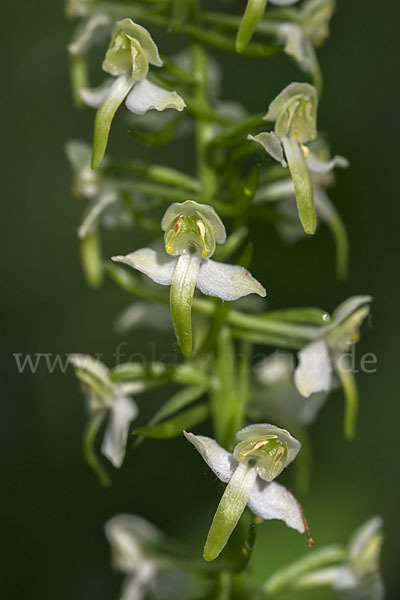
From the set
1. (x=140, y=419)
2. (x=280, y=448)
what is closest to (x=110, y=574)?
(x=140, y=419)

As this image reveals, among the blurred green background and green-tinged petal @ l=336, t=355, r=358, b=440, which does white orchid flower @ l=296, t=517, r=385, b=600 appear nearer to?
green-tinged petal @ l=336, t=355, r=358, b=440

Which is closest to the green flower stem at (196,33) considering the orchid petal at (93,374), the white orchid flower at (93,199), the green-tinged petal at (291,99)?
the green-tinged petal at (291,99)

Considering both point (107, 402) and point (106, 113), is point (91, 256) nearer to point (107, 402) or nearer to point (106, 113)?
point (107, 402)

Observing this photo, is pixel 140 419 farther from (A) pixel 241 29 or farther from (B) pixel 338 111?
(A) pixel 241 29

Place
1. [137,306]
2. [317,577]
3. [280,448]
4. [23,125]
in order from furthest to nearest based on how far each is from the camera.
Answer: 1. [23,125]
2. [137,306]
3. [317,577]
4. [280,448]

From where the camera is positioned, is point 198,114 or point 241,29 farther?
point 198,114

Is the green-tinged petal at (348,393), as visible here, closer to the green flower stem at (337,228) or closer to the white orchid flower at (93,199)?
the green flower stem at (337,228)
